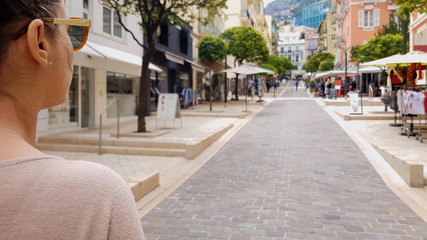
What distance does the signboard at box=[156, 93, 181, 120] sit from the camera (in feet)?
42.1

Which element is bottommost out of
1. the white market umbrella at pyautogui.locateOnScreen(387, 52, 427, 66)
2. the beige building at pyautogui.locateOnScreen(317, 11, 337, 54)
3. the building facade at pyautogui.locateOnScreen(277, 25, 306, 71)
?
the white market umbrella at pyautogui.locateOnScreen(387, 52, 427, 66)

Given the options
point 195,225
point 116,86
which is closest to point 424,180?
point 195,225

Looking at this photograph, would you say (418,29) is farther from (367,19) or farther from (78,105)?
(367,19)

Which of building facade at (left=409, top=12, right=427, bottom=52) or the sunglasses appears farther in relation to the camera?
building facade at (left=409, top=12, right=427, bottom=52)

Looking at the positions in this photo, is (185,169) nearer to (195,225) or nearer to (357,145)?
(195,225)

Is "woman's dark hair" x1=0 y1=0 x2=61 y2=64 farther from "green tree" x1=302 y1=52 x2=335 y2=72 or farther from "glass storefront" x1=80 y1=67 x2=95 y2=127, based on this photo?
"green tree" x1=302 y1=52 x2=335 y2=72

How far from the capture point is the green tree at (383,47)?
31734 millimetres

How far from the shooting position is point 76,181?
27.0 inches

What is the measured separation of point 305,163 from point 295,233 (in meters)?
3.95

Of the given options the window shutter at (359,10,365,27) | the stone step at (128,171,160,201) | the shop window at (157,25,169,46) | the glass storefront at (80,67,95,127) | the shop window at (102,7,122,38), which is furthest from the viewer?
the window shutter at (359,10,365,27)

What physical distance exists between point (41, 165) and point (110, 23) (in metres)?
16.1

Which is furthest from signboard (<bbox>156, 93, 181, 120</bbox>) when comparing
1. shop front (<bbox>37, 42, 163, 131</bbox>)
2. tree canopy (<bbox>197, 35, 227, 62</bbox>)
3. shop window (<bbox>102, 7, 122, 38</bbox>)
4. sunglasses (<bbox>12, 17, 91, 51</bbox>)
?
tree canopy (<bbox>197, 35, 227, 62</bbox>)

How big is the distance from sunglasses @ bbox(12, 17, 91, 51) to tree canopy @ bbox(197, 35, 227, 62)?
28.3m

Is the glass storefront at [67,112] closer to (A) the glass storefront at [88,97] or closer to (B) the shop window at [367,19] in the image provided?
(A) the glass storefront at [88,97]
